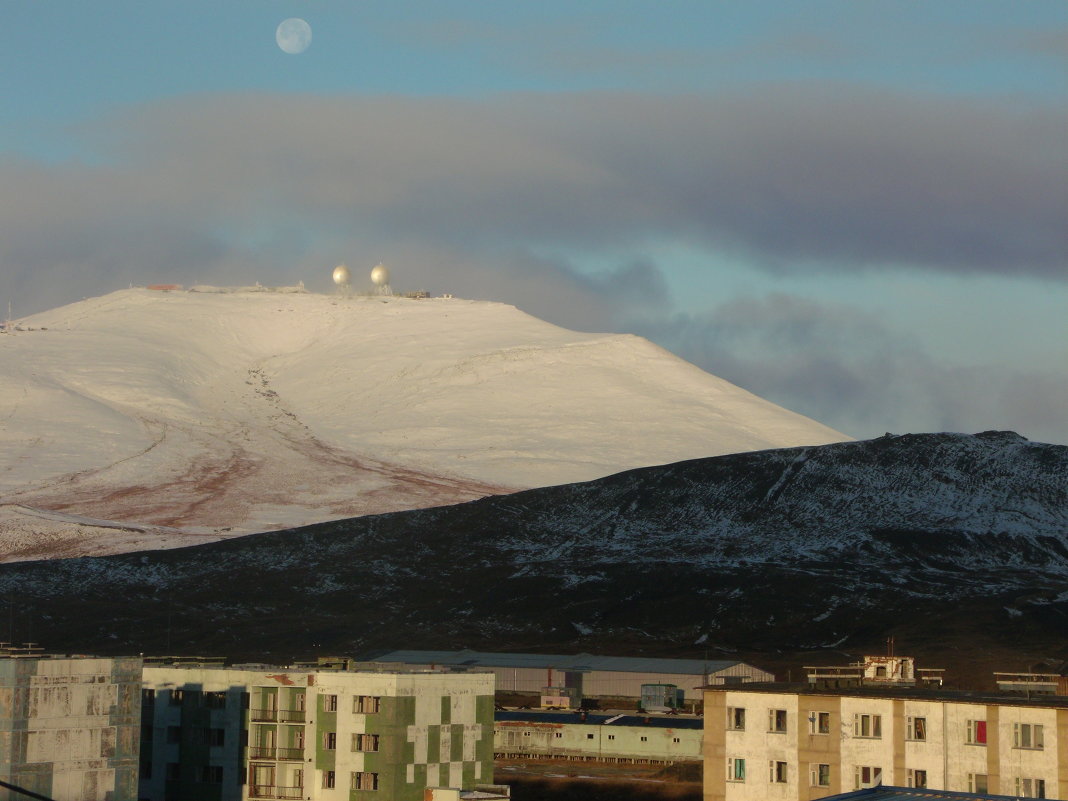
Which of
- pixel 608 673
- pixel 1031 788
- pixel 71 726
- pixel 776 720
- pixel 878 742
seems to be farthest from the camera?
pixel 608 673

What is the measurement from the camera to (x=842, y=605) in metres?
155

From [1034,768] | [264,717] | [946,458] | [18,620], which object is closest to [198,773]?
[264,717]

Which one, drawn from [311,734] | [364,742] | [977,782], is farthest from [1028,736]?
[311,734]

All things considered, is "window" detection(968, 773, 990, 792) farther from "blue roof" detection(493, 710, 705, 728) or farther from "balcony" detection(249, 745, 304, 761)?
"blue roof" detection(493, 710, 705, 728)

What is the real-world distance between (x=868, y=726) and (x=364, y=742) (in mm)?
19326

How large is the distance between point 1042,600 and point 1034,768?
106668 millimetres

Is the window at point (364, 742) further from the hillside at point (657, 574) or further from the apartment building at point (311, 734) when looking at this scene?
the hillside at point (657, 574)

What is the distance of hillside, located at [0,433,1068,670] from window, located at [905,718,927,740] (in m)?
80.2

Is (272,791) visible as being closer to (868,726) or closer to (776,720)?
(776,720)

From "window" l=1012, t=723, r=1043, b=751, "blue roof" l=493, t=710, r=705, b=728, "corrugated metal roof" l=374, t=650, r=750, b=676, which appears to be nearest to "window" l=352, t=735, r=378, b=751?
"window" l=1012, t=723, r=1043, b=751

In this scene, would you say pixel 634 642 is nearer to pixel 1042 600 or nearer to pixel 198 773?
pixel 1042 600

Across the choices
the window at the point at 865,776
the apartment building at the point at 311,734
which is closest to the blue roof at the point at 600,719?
the apartment building at the point at 311,734

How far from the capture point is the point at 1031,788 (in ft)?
158

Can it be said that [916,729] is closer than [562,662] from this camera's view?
Yes
